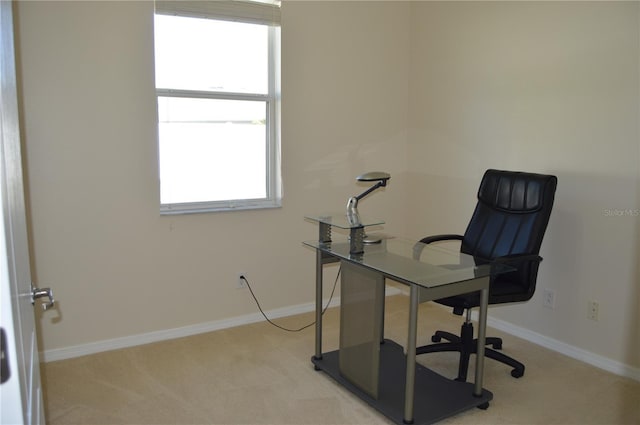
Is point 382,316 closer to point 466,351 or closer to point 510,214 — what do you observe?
point 466,351

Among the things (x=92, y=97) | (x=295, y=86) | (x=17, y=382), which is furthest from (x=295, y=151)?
(x=17, y=382)

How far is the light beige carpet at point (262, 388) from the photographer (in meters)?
2.49

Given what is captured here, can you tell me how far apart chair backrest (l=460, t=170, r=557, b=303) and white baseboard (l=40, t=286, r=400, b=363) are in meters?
1.41

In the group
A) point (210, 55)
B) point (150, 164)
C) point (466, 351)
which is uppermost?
point (210, 55)

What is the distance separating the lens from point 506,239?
2990 millimetres

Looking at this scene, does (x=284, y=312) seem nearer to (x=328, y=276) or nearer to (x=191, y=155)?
(x=328, y=276)

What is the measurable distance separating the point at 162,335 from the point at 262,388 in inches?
37.6

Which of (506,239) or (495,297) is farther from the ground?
(506,239)

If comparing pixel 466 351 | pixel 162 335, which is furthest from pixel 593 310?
pixel 162 335

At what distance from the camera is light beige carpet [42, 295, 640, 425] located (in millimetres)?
2492

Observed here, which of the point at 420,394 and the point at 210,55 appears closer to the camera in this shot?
the point at 420,394

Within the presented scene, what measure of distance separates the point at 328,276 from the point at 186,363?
1.35 m

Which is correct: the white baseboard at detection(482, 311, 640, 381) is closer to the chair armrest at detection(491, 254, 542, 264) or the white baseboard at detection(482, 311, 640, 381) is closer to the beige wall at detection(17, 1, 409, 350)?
the chair armrest at detection(491, 254, 542, 264)

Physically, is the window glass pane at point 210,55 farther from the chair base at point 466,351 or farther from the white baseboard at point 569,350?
the white baseboard at point 569,350
